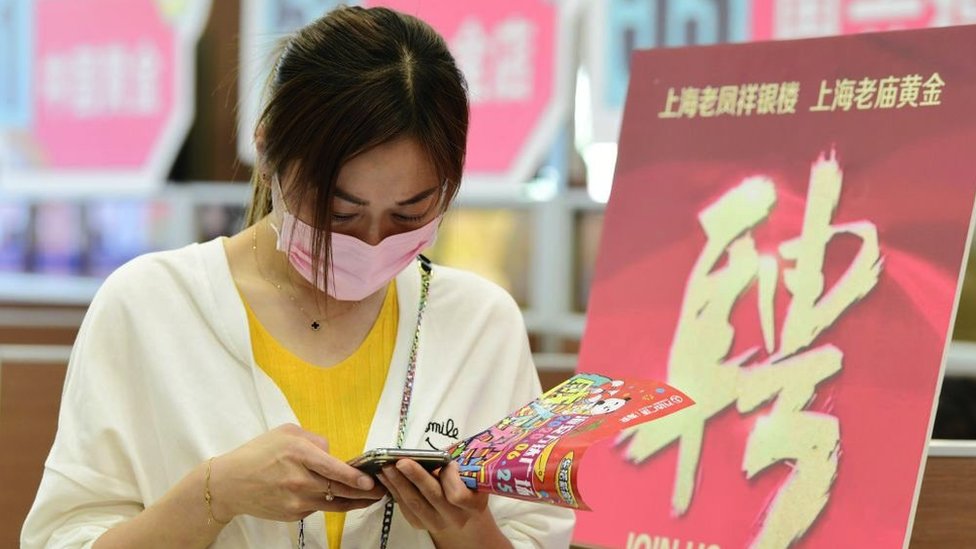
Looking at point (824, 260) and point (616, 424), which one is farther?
point (824, 260)

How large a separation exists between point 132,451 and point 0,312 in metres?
4.22

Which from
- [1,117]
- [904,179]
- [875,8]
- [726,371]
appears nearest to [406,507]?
[726,371]

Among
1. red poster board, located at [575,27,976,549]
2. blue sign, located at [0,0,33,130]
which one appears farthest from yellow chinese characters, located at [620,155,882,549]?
blue sign, located at [0,0,33,130]

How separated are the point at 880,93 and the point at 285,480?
2.87ft

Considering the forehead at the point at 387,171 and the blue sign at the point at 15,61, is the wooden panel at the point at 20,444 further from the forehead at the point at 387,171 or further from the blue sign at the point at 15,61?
the blue sign at the point at 15,61

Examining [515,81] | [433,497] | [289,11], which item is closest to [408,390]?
[433,497]

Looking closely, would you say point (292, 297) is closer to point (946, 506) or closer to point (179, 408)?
point (179, 408)

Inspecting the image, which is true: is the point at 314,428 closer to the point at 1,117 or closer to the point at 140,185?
the point at 140,185

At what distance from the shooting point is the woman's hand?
1260 millimetres

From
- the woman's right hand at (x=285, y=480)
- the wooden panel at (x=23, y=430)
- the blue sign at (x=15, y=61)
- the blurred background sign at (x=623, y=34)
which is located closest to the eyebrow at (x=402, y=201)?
the woman's right hand at (x=285, y=480)

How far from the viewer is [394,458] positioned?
1.25 m

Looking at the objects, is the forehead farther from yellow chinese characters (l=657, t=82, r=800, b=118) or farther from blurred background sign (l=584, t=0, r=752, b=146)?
blurred background sign (l=584, t=0, r=752, b=146)

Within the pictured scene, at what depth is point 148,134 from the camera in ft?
18.9

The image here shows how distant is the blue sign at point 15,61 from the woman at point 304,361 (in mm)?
4919
